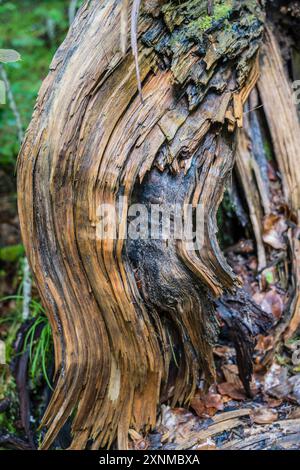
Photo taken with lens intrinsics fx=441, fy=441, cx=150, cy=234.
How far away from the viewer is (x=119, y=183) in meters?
2.05

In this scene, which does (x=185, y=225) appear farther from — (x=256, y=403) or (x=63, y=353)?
(x=256, y=403)

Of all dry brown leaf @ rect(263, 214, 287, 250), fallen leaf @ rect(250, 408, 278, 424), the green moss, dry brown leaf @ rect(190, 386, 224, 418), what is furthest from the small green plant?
the green moss

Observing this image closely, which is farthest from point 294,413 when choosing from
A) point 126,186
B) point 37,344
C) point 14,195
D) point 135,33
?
point 14,195

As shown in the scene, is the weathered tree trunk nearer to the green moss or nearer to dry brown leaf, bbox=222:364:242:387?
the green moss

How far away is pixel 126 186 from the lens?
2.06m

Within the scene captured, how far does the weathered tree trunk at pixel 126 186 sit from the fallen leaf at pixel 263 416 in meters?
0.31

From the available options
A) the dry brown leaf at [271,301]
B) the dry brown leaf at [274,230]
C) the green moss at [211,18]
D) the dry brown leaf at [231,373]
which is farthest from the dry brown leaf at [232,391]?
the green moss at [211,18]

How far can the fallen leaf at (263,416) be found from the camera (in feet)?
7.36

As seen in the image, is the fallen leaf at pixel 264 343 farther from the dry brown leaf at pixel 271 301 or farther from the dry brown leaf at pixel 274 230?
the dry brown leaf at pixel 274 230

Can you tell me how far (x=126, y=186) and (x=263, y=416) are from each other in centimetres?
137

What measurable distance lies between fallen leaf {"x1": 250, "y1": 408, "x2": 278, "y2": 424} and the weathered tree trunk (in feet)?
1.01

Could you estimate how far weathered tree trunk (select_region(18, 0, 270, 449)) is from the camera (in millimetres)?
2037

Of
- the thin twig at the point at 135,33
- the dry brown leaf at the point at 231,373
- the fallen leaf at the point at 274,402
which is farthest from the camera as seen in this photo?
the dry brown leaf at the point at 231,373

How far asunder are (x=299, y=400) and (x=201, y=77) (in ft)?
5.59
